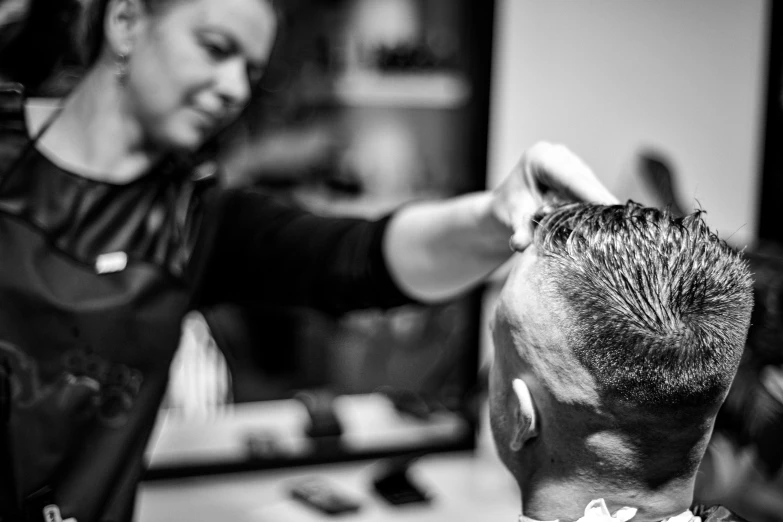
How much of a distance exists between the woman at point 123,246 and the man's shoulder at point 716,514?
0.53 meters

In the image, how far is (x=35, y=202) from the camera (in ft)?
4.68

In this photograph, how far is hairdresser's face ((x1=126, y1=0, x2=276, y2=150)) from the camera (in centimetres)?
142

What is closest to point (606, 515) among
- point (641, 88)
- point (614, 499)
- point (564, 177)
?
point (614, 499)

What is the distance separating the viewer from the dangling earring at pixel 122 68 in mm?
1434

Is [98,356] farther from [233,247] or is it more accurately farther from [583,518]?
[583,518]

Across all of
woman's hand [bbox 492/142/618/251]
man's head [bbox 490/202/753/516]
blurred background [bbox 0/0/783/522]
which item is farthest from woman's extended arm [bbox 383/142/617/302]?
blurred background [bbox 0/0/783/522]

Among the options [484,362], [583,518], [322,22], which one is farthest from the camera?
[484,362]

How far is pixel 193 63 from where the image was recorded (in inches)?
56.2

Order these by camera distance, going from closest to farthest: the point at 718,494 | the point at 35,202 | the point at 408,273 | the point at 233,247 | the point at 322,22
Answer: the point at 35,202, the point at 408,273, the point at 233,247, the point at 718,494, the point at 322,22

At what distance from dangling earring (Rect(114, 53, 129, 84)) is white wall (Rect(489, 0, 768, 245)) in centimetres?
153

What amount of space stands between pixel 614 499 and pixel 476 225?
1.97 feet

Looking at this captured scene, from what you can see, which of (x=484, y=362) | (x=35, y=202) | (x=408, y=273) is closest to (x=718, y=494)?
(x=484, y=362)

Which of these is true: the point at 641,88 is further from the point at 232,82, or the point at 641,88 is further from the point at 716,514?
the point at 716,514

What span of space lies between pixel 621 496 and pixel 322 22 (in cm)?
214
